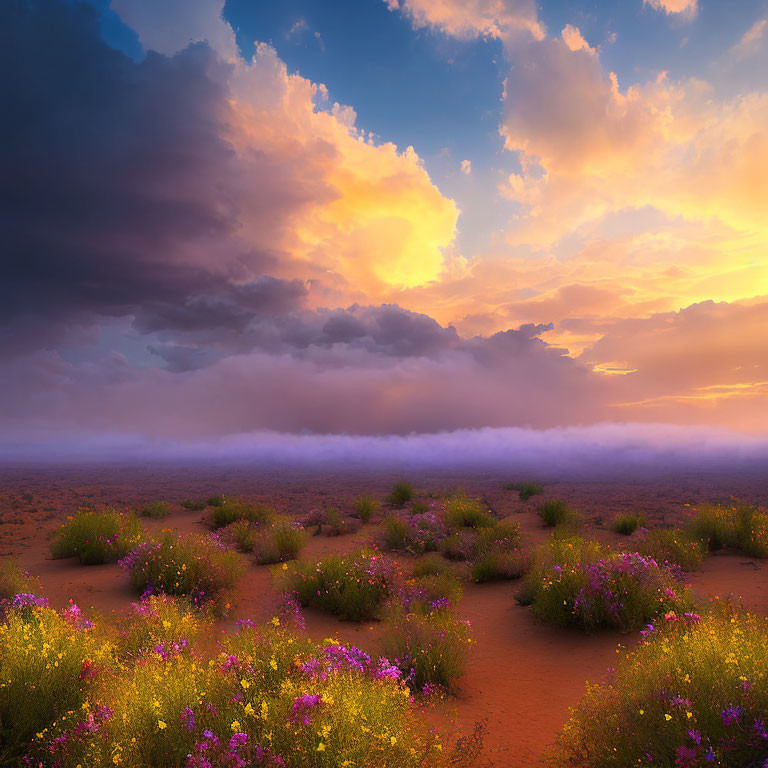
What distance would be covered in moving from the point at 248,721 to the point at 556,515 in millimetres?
19078

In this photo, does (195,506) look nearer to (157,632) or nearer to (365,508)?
(365,508)

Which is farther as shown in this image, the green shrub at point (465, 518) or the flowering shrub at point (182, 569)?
the green shrub at point (465, 518)

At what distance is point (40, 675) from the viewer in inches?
194

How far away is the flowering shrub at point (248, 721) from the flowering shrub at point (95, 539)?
35.4 feet

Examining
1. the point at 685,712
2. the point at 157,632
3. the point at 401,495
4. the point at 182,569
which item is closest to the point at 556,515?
the point at 401,495

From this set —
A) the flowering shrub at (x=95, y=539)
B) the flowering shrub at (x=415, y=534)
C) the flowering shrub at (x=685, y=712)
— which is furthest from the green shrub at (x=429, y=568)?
the flowering shrub at (x=95, y=539)

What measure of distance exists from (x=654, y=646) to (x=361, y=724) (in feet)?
12.9

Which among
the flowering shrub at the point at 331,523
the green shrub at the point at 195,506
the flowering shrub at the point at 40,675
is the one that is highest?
the flowering shrub at the point at 40,675

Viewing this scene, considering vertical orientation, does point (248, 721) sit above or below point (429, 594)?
above

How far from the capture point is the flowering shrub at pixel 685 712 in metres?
3.63

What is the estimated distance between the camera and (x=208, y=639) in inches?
305

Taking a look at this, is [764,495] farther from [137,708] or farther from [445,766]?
[137,708]

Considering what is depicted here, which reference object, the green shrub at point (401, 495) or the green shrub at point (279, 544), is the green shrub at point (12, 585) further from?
the green shrub at point (401, 495)

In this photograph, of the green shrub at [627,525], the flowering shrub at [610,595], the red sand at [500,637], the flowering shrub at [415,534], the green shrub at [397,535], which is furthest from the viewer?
the green shrub at [627,525]
